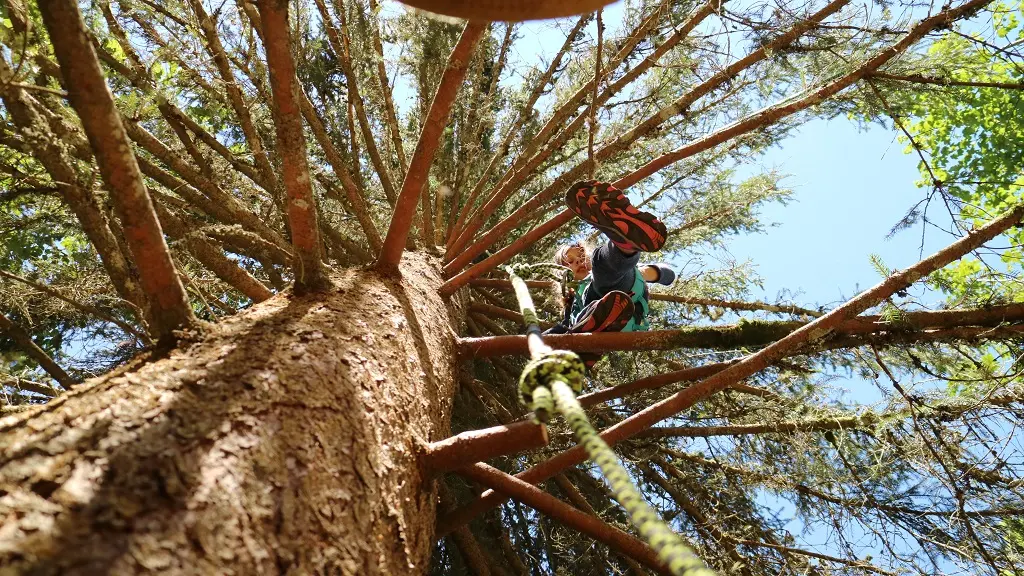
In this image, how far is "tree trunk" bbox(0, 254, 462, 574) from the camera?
94cm

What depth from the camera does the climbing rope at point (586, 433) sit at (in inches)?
31.5

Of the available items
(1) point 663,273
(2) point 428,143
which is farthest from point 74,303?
(1) point 663,273

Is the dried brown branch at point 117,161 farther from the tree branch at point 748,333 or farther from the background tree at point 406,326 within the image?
the tree branch at point 748,333

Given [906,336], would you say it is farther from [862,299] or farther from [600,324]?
[600,324]

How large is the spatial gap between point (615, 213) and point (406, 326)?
125 cm

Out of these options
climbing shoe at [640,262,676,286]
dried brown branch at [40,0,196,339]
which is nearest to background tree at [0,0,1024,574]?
dried brown branch at [40,0,196,339]

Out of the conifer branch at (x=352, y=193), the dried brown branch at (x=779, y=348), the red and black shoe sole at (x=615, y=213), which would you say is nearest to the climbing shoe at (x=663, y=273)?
the red and black shoe sole at (x=615, y=213)

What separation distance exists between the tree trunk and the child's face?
78.9 inches

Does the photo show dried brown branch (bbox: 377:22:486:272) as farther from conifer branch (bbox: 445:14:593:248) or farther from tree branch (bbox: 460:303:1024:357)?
conifer branch (bbox: 445:14:593:248)

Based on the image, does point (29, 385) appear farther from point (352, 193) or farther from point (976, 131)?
point (976, 131)

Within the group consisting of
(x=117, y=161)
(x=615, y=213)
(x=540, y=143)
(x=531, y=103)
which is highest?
(x=531, y=103)

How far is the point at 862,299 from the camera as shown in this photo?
219cm

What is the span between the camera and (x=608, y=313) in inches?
122

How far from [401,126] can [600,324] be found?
437cm
